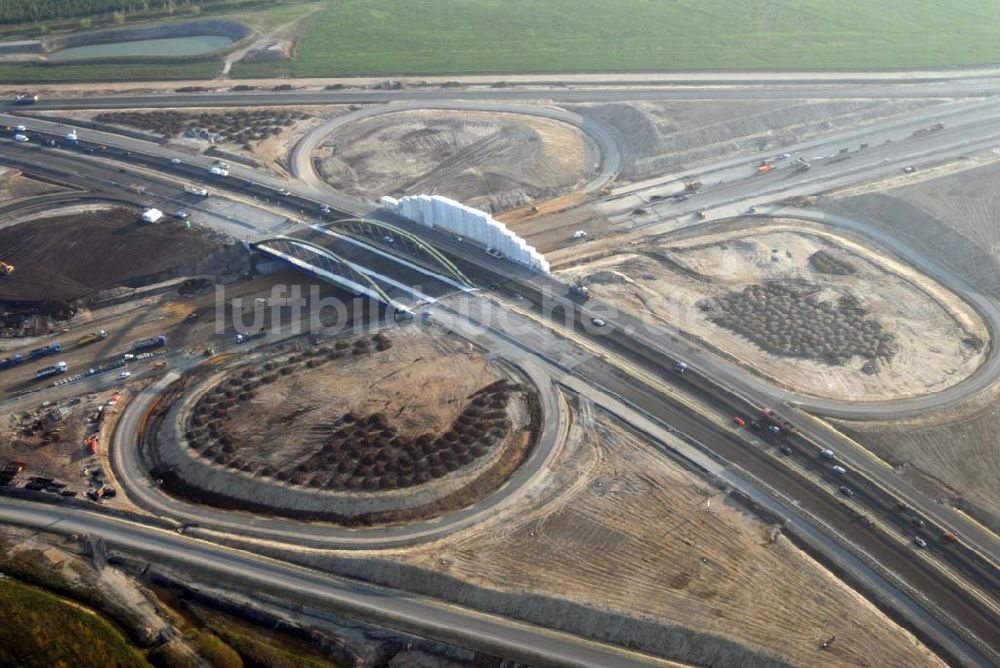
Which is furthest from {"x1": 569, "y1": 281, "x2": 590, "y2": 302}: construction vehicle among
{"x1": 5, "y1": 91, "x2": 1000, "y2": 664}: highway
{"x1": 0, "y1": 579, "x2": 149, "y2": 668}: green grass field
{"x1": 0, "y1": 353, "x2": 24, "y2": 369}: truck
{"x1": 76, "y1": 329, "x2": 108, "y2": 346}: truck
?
{"x1": 0, "y1": 353, "x2": 24, "y2": 369}: truck

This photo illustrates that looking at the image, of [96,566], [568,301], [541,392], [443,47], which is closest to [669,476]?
[541,392]

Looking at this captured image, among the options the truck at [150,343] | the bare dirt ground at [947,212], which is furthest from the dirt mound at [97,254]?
the bare dirt ground at [947,212]

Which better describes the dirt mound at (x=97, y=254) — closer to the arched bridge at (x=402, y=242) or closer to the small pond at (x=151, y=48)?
the arched bridge at (x=402, y=242)

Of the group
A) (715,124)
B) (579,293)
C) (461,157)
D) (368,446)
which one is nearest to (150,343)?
(368,446)

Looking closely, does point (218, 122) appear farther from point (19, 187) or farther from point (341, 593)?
point (341, 593)

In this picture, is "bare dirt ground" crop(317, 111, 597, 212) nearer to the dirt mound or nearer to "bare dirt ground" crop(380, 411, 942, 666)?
the dirt mound

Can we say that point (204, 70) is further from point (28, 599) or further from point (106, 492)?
Result: point (28, 599)
